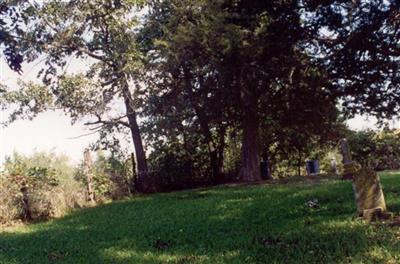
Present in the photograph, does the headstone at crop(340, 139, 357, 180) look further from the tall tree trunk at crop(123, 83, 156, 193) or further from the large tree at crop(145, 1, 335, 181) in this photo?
the tall tree trunk at crop(123, 83, 156, 193)

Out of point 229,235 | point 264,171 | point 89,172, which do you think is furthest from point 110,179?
point 229,235

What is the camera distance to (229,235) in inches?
324

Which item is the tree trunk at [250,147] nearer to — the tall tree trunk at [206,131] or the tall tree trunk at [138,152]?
the tall tree trunk at [206,131]

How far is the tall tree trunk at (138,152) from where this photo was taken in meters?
23.2

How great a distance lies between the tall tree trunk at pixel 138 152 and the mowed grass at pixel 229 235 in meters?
9.69

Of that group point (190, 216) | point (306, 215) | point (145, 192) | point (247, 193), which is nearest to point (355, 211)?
point (306, 215)

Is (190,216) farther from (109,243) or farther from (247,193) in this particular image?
(247,193)

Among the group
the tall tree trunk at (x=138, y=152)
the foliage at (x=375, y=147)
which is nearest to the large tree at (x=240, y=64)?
the tall tree trunk at (x=138, y=152)

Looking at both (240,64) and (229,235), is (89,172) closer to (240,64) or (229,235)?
(240,64)

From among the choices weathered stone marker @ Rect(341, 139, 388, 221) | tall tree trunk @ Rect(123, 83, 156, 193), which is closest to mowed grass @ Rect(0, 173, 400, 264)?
weathered stone marker @ Rect(341, 139, 388, 221)

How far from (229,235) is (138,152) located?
17.5m

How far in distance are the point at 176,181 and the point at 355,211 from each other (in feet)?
51.2

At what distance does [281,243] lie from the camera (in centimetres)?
718

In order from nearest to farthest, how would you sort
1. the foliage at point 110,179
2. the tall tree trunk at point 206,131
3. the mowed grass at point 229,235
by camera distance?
the mowed grass at point 229,235, the foliage at point 110,179, the tall tree trunk at point 206,131
